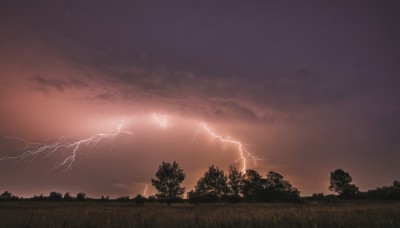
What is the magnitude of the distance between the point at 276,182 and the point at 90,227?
7071 cm

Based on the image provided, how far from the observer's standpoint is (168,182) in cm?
6562

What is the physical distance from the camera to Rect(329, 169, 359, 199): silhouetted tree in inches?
2732

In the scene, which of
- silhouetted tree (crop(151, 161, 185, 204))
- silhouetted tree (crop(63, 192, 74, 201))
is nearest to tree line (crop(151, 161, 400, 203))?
silhouetted tree (crop(151, 161, 185, 204))

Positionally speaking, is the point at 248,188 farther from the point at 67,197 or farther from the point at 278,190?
the point at 67,197

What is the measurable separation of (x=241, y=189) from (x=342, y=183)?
26.0m

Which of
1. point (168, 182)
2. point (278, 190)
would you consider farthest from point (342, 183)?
point (168, 182)

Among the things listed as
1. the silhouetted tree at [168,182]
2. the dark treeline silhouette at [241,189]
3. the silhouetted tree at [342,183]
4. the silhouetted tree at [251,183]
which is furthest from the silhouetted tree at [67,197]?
the silhouetted tree at [342,183]

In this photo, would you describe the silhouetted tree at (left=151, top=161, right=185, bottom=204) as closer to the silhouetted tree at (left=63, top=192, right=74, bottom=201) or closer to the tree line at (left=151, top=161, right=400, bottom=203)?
the tree line at (left=151, top=161, right=400, bottom=203)

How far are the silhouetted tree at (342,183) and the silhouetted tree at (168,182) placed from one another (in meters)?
39.2

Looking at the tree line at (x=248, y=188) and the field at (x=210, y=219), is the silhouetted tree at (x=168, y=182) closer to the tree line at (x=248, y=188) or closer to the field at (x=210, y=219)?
the tree line at (x=248, y=188)

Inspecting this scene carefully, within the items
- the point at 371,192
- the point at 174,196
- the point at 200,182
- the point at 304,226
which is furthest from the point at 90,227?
the point at 200,182

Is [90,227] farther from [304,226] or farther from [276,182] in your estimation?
[276,182]

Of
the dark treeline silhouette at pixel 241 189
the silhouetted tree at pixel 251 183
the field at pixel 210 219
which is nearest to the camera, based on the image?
the field at pixel 210 219

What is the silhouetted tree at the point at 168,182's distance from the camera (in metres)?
63.9
